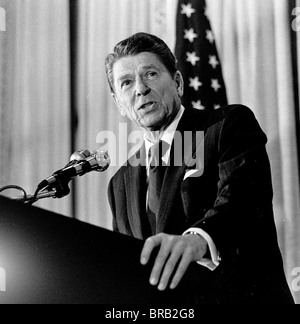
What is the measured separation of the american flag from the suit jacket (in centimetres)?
44

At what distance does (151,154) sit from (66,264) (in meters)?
1.06

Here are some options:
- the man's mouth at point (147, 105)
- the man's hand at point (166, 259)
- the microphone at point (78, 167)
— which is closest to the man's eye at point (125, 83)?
the man's mouth at point (147, 105)

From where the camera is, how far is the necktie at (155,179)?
1681 millimetres

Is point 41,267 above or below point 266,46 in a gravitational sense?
below

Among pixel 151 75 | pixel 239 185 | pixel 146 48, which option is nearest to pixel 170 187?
pixel 239 185

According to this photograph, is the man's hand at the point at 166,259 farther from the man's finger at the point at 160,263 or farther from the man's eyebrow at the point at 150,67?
the man's eyebrow at the point at 150,67

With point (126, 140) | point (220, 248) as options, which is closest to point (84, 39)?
point (126, 140)

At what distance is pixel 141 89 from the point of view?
6.04 ft

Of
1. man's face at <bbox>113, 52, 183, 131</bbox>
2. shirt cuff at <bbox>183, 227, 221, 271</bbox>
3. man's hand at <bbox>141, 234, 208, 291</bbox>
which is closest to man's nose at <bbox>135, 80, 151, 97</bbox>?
man's face at <bbox>113, 52, 183, 131</bbox>

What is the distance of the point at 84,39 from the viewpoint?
238 cm

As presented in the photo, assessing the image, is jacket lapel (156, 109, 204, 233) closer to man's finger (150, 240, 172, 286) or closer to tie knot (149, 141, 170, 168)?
tie knot (149, 141, 170, 168)

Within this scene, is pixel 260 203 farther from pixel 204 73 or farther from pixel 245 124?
pixel 204 73

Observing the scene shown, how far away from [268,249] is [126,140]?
88 cm

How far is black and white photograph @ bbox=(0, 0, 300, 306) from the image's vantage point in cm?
81
